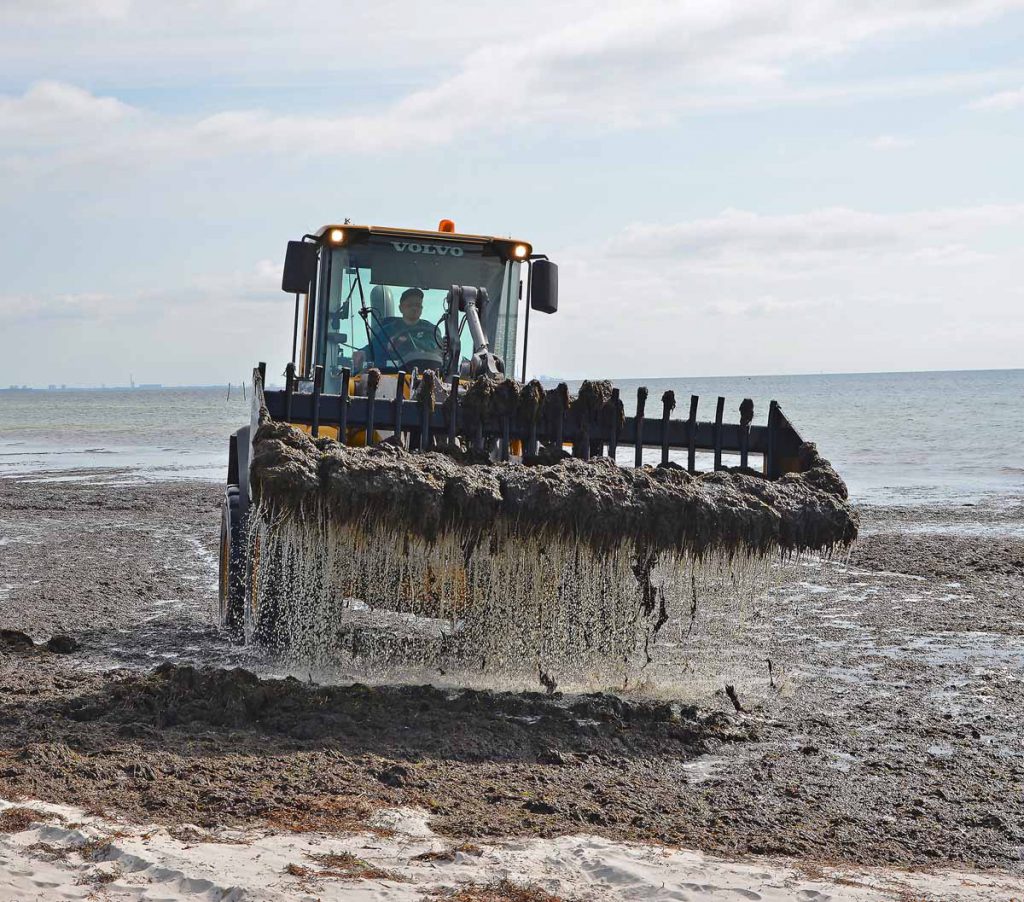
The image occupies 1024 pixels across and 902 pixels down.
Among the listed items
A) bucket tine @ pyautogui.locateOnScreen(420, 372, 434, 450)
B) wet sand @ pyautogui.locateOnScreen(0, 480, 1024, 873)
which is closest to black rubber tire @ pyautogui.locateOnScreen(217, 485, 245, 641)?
wet sand @ pyautogui.locateOnScreen(0, 480, 1024, 873)

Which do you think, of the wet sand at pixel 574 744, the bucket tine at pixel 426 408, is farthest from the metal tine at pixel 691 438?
the bucket tine at pixel 426 408

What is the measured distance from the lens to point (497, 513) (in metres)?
5.28

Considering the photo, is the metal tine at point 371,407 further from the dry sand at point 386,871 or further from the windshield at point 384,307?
the dry sand at point 386,871

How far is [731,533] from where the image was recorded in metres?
5.50

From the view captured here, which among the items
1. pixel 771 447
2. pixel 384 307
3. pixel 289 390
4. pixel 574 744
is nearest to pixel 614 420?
pixel 771 447

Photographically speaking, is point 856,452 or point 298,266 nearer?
point 298,266

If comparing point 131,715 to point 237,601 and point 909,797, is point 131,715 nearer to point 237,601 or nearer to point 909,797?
point 237,601

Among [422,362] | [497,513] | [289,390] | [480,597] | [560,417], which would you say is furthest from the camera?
[422,362]

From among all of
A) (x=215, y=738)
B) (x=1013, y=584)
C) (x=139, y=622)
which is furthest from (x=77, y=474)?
(x=215, y=738)

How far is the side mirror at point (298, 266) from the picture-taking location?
7.97m

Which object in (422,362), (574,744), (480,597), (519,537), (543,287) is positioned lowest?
(574,744)

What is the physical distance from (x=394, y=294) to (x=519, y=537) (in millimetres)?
3382

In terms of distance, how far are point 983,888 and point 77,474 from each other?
21.5m

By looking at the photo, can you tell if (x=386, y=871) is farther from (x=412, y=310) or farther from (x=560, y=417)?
(x=412, y=310)
